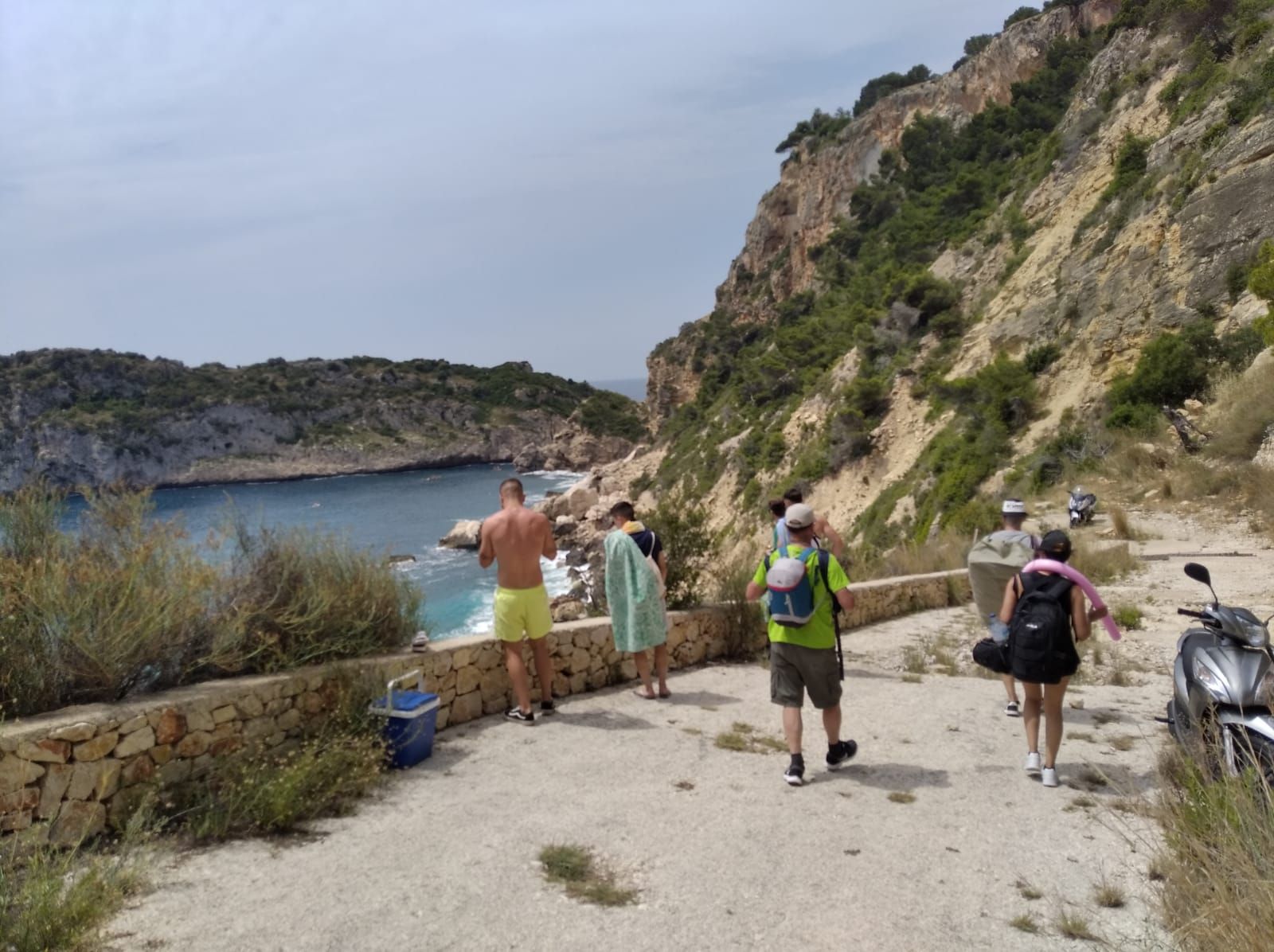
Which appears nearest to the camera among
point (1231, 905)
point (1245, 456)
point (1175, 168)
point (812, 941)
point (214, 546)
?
point (1231, 905)

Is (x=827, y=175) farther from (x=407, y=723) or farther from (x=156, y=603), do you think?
(x=156, y=603)

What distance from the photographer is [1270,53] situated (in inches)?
888

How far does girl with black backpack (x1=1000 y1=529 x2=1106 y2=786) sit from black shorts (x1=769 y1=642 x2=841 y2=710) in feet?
3.19

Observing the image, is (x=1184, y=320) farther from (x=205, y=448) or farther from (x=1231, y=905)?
(x=205, y=448)

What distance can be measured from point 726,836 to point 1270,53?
26.4 metres

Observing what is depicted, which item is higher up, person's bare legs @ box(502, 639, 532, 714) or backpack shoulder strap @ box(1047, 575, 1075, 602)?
backpack shoulder strap @ box(1047, 575, 1075, 602)

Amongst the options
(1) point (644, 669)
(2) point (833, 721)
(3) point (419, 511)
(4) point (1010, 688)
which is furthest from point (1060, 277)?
(3) point (419, 511)

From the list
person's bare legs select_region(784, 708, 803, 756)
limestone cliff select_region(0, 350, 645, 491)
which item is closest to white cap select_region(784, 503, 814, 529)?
person's bare legs select_region(784, 708, 803, 756)

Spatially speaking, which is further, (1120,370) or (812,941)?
(1120,370)

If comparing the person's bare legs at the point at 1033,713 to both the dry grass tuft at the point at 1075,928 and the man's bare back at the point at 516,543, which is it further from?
the man's bare back at the point at 516,543

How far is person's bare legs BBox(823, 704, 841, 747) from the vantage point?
17.7ft

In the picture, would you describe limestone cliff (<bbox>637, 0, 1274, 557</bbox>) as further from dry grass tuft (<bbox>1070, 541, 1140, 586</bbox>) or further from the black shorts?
the black shorts

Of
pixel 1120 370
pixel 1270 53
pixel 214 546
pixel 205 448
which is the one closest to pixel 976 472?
pixel 1120 370

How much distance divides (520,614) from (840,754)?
233 centimetres
